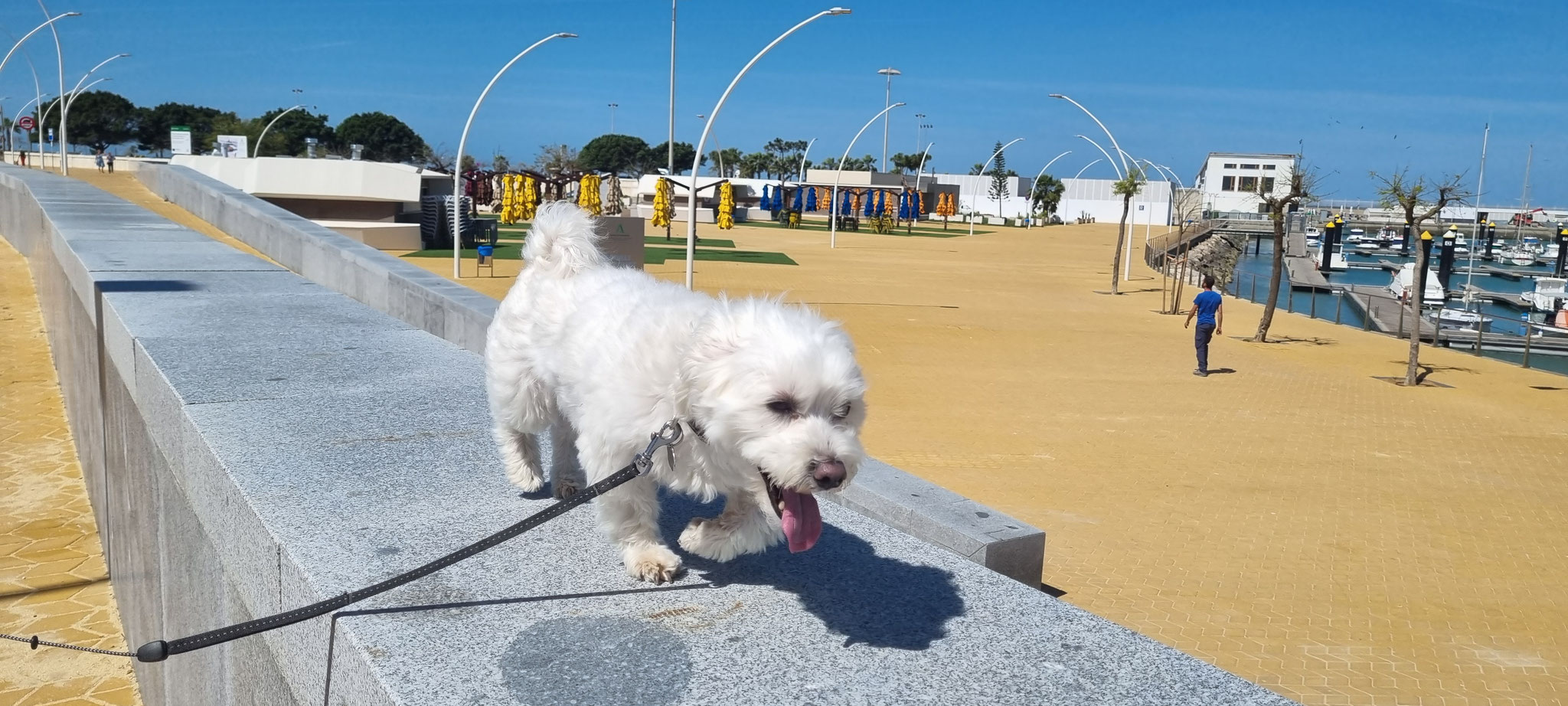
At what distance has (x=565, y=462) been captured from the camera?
174 inches

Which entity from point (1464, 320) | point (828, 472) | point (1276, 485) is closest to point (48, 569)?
point (828, 472)

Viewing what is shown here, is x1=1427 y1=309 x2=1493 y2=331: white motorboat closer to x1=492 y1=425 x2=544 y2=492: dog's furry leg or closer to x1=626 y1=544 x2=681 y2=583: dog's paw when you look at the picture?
x1=492 y1=425 x2=544 y2=492: dog's furry leg

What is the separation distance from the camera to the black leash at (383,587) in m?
2.84

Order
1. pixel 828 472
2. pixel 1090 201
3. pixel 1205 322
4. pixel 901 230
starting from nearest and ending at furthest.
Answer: pixel 828 472, pixel 1205 322, pixel 901 230, pixel 1090 201

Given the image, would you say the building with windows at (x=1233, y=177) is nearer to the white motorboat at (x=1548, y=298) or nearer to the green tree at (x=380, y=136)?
the white motorboat at (x=1548, y=298)

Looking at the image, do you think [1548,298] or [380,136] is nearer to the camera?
[1548,298]

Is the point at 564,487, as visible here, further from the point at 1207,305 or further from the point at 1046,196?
the point at 1046,196

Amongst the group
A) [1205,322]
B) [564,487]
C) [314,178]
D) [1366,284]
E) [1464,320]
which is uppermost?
[314,178]

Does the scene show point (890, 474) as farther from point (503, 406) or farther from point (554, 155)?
point (554, 155)

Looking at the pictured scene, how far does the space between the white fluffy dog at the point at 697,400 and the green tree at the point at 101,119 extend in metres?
121

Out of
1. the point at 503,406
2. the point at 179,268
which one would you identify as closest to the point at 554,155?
the point at 179,268

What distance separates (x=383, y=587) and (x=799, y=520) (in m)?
1.10

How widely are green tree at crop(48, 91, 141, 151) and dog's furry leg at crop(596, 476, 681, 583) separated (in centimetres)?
12217

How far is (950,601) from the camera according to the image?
3279mm
